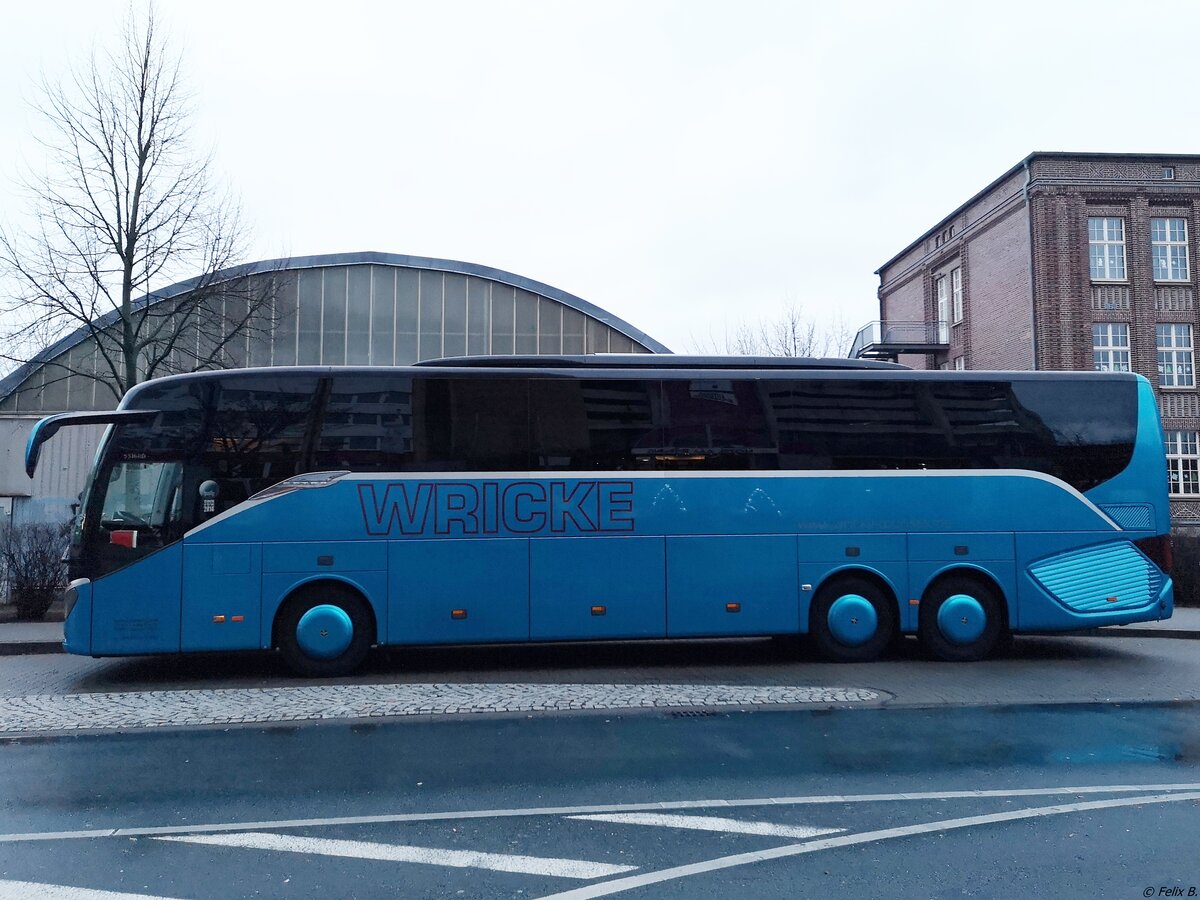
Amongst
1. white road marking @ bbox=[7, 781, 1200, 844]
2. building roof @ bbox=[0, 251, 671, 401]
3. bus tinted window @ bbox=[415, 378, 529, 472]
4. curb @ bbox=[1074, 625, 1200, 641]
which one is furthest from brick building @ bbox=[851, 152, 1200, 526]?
white road marking @ bbox=[7, 781, 1200, 844]

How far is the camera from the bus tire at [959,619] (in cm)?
1177

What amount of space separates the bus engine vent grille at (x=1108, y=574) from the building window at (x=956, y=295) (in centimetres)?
2866

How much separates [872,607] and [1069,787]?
5.49 meters

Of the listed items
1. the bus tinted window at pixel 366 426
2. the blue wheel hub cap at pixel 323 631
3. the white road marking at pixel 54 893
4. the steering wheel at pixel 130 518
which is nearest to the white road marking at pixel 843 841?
the white road marking at pixel 54 893

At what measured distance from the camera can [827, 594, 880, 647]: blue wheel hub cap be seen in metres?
11.6

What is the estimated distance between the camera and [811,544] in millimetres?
11539

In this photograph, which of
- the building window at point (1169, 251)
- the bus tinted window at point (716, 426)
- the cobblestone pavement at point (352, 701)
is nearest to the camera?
the cobblestone pavement at point (352, 701)

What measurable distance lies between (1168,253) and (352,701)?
34.5 meters

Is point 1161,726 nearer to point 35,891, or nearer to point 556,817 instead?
point 556,817

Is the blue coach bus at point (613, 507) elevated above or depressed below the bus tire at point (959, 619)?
above

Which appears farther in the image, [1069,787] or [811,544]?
[811,544]

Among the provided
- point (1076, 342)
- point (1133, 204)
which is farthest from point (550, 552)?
point (1133, 204)

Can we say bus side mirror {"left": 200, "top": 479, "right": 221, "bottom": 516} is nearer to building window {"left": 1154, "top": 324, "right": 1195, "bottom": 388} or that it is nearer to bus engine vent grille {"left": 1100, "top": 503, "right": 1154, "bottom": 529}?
bus engine vent grille {"left": 1100, "top": 503, "right": 1154, "bottom": 529}

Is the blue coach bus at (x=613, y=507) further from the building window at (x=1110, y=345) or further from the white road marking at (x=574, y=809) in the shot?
the building window at (x=1110, y=345)
